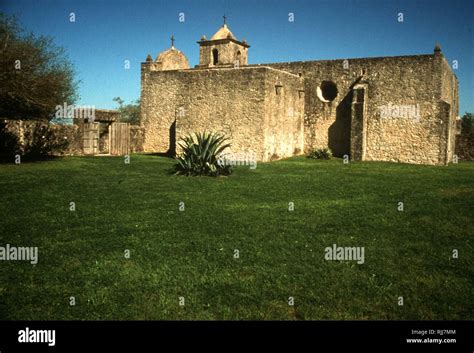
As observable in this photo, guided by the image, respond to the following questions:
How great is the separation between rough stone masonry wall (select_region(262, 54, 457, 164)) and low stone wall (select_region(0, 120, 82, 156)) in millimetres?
12520

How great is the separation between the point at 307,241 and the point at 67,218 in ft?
14.5

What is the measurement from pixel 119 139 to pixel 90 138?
192cm

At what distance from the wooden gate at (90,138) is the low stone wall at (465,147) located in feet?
67.8

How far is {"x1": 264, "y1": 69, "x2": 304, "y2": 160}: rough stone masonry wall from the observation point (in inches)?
808

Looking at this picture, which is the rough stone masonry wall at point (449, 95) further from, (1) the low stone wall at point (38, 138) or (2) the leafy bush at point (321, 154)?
(1) the low stone wall at point (38, 138)

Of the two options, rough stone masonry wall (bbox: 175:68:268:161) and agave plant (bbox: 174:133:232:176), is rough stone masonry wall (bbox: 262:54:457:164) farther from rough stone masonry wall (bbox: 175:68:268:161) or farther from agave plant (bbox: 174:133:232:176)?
agave plant (bbox: 174:133:232:176)

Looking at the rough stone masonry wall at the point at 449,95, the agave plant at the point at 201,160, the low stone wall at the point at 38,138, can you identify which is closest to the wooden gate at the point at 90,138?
the low stone wall at the point at 38,138

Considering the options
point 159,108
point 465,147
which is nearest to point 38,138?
point 159,108

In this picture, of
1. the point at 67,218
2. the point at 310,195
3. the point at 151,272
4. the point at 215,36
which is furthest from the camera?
the point at 215,36

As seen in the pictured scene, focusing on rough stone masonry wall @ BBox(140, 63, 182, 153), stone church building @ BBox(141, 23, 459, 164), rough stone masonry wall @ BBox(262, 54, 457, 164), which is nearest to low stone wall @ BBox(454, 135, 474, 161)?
stone church building @ BBox(141, 23, 459, 164)
